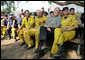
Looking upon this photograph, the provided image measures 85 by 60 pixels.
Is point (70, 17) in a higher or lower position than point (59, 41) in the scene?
higher

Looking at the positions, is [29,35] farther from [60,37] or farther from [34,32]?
[60,37]

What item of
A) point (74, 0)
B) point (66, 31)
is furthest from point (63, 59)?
point (74, 0)

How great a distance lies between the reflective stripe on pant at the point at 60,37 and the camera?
11.8 feet

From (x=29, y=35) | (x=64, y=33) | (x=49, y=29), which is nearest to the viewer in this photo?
(x=64, y=33)

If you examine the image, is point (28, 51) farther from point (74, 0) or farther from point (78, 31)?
point (74, 0)

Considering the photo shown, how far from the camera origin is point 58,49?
366 centimetres

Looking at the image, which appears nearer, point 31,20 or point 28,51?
point 28,51

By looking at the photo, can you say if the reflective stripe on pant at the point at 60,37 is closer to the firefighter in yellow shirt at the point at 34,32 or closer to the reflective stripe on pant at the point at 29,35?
the firefighter in yellow shirt at the point at 34,32

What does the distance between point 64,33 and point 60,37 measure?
0.26 metres

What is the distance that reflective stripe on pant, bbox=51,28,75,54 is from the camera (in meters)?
3.58

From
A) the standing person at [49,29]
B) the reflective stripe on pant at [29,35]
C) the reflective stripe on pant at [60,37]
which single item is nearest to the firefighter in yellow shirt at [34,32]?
the reflective stripe on pant at [29,35]

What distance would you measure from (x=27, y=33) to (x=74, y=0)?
Answer: 2764 mm

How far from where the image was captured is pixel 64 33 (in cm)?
377

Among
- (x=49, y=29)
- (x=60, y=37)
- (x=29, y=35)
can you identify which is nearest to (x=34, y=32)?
(x=29, y=35)
